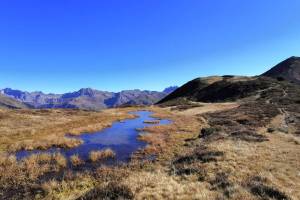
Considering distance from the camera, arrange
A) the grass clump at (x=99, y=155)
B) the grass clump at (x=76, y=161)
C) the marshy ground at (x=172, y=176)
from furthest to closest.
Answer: the grass clump at (x=99, y=155), the grass clump at (x=76, y=161), the marshy ground at (x=172, y=176)

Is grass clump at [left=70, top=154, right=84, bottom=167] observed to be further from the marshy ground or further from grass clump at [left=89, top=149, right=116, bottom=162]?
grass clump at [left=89, top=149, right=116, bottom=162]

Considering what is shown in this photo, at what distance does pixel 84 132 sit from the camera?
39938 mm

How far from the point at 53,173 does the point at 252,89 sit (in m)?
123

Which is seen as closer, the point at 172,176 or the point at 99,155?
the point at 172,176

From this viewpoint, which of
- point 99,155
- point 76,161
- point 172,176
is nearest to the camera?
point 172,176

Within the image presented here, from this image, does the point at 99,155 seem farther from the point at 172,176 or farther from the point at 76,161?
the point at 172,176

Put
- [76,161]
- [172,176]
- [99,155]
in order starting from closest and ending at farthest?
[172,176] → [76,161] → [99,155]

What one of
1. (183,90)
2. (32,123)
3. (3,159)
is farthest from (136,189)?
(183,90)

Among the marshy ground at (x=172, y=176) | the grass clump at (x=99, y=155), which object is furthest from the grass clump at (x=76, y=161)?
the grass clump at (x=99, y=155)

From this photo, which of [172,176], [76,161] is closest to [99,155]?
[76,161]

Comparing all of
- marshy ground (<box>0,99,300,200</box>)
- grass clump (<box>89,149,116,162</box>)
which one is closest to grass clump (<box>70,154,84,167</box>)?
marshy ground (<box>0,99,300,200</box>)

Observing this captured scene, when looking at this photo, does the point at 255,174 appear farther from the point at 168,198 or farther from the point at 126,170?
the point at 126,170

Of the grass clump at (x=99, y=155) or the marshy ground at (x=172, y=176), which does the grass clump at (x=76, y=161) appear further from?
the grass clump at (x=99, y=155)

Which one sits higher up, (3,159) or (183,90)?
(183,90)
